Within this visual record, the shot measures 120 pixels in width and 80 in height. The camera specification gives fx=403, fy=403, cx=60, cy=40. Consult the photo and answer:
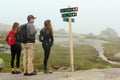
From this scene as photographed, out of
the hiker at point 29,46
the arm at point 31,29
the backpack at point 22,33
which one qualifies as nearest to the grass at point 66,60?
the hiker at point 29,46

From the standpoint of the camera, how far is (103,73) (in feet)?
77.8

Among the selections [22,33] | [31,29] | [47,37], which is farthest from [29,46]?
[47,37]

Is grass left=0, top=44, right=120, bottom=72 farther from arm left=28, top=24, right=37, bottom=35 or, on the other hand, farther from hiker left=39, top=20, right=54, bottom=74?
arm left=28, top=24, right=37, bottom=35

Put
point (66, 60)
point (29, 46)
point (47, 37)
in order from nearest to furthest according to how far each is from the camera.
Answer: point (29, 46) < point (47, 37) < point (66, 60)

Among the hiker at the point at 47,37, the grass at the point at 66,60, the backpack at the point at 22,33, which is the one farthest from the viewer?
the grass at the point at 66,60

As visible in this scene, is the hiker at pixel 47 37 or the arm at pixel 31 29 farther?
the hiker at pixel 47 37

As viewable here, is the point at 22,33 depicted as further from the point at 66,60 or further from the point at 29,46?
the point at 66,60

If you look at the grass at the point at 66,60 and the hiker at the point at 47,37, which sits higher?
the hiker at the point at 47,37

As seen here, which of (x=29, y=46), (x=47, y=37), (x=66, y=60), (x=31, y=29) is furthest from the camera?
(x=66, y=60)

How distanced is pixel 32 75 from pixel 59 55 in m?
37.0

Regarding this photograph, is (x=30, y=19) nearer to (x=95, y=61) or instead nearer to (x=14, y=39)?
(x=14, y=39)

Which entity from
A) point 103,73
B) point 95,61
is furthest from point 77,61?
point 103,73

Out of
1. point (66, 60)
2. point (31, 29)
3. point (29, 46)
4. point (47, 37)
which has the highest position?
point (31, 29)

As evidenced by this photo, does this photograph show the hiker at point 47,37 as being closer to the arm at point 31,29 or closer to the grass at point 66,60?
the arm at point 31,29
